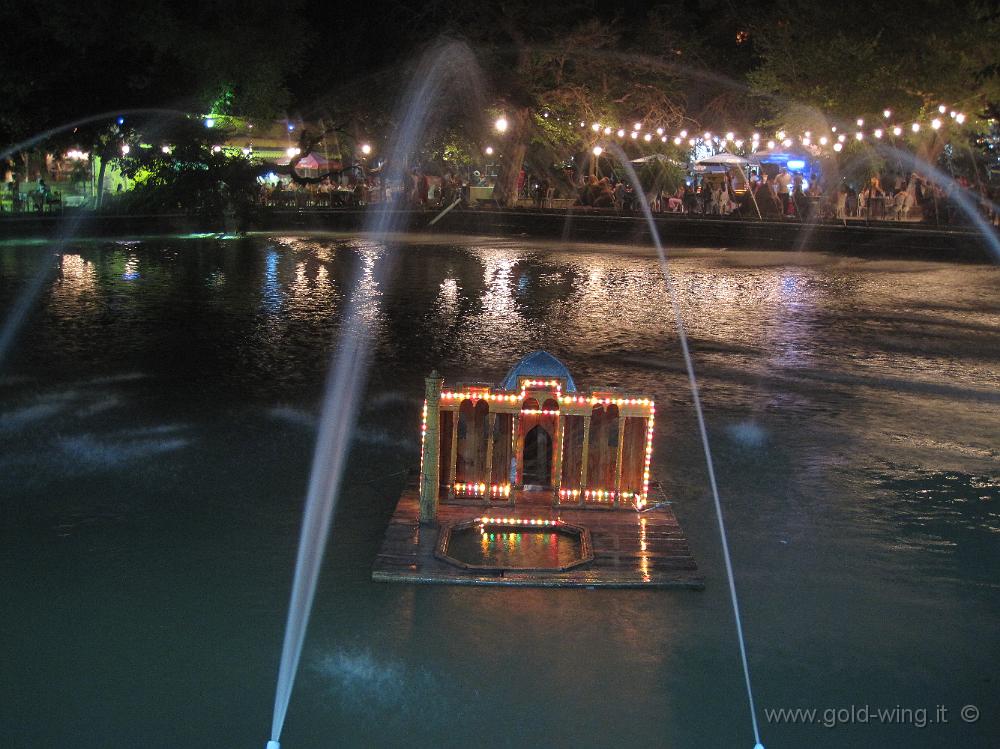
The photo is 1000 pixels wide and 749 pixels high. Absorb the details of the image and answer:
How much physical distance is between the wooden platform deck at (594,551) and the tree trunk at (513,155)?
36.3m

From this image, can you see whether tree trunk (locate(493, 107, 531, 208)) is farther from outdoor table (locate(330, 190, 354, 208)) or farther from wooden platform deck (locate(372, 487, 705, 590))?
wooden platform deck (locate(372, 487, 705, 590))

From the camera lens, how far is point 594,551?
6.61 metres

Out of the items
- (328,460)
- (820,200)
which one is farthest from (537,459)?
(820,200)

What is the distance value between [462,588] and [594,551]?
883 millimetres

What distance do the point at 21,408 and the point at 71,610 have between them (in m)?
4.96

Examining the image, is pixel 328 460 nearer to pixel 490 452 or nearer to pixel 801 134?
pixel 490 452

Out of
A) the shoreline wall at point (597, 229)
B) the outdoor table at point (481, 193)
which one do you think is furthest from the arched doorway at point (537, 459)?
the outdoor table at point (481, 193)

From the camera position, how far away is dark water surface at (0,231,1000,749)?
16.0ft

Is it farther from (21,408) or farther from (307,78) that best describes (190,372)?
(307,78)

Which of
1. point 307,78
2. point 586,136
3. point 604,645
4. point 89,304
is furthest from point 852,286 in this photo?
point 307,78

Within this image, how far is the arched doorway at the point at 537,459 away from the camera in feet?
25.2

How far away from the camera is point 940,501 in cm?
795

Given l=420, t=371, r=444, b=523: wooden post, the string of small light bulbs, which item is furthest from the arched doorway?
the string of small light bulbs

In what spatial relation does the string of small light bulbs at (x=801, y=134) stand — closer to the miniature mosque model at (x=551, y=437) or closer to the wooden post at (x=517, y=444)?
the miniature mosque model at (x=551, y=437)
